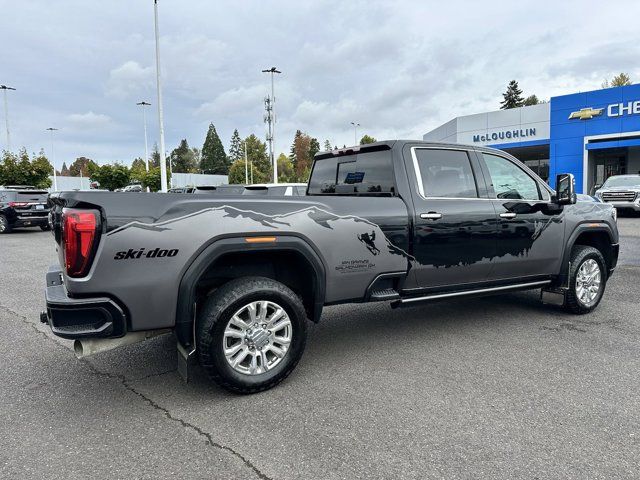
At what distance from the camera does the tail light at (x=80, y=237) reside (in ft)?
9.71

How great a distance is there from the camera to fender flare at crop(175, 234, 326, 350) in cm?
324

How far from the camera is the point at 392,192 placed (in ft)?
14.3

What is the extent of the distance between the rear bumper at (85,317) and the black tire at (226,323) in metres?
0.55

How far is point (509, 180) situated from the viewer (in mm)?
5090

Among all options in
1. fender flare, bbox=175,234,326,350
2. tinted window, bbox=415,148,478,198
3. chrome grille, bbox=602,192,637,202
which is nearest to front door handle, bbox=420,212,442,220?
tinted window, bbox=415,148,478,198

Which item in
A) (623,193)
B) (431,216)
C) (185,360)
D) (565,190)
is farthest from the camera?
(623,193)

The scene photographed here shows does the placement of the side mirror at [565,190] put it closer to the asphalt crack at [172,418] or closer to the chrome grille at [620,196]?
the asphalt crack at [172,418]

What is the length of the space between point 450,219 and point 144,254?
272 centimetres

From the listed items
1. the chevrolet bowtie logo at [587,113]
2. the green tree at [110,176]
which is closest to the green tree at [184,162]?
the green tree at [110,176]

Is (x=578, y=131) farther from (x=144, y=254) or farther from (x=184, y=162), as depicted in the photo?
(x=184, y=162)

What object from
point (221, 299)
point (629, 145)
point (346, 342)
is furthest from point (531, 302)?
point (629, 145)

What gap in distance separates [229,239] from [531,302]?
14.9ft

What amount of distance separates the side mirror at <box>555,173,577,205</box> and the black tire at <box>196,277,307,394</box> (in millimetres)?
3182

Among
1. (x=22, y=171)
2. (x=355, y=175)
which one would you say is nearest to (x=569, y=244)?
(x=355, y=175)
